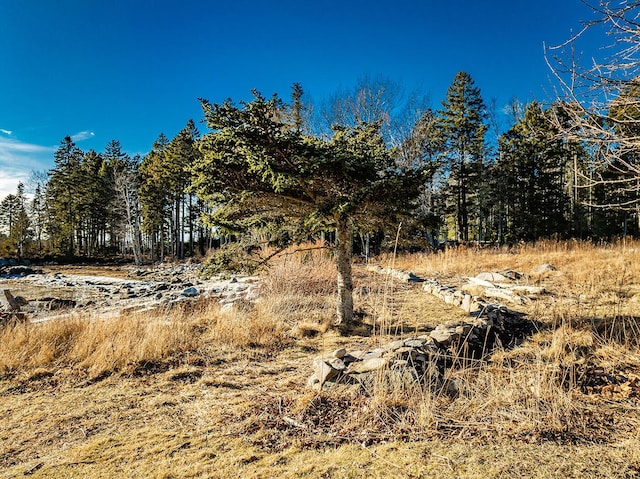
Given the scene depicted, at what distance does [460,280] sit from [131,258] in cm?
3227

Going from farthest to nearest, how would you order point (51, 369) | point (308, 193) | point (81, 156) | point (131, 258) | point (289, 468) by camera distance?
point (81, 156)
point (131, 258)
point (308, 193)
point (51, 369)
point (289, 468)

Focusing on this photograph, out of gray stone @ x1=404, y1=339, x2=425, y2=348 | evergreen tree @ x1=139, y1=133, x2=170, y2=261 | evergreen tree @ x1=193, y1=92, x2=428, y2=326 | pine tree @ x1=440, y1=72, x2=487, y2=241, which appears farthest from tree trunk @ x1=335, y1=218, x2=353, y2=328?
evergreen tree @ x1=139, y1=133, x2=170, y2=261

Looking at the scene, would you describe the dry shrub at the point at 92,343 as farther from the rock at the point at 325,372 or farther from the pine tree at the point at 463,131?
the pine tree at the point at 463,131

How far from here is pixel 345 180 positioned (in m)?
4.90

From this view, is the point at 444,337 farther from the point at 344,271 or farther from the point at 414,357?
the point at 344,271

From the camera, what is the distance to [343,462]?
6.69 ft

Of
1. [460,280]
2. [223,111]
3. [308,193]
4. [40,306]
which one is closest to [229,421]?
[308,193]

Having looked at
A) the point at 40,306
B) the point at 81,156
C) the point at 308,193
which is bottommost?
the point at 40,306

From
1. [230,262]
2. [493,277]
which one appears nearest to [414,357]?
[230,262]

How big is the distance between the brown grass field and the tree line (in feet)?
5.15

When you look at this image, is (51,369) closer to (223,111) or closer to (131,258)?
(223,111)

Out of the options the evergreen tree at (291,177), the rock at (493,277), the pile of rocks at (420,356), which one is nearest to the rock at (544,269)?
the rock at (493,277)

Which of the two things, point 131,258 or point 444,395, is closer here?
point 444,395

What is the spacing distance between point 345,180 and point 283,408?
3.12 m
